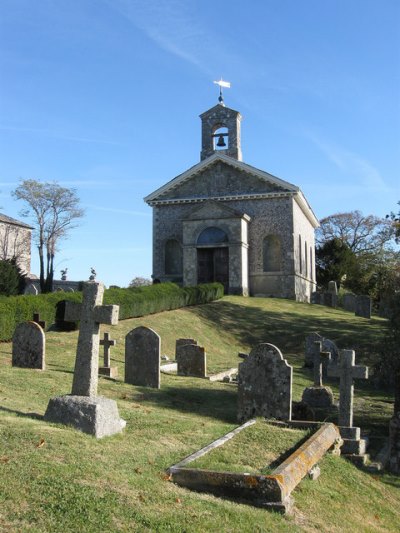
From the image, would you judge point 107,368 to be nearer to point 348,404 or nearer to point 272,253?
point 348,404

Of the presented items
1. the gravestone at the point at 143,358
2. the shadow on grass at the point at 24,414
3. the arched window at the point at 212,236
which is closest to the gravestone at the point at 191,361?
the gravestone at the point at 143,358

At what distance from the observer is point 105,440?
764 cm

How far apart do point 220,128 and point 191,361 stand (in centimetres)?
2828

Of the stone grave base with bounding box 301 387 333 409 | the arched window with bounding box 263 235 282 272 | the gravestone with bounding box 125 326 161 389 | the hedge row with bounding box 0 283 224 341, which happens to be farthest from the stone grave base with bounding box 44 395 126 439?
the arched window with bounding box 263 235 282 272

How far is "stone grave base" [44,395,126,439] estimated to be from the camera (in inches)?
305

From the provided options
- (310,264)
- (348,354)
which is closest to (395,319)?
(348,354)

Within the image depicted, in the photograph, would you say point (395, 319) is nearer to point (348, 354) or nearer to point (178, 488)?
point (348, 354)

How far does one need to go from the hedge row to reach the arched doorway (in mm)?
2848

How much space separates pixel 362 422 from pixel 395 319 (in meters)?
3.21

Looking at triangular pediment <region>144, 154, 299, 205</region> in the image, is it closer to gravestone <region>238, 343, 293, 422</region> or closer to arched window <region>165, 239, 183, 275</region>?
arched window <region>165, 239, 183, 275</region>

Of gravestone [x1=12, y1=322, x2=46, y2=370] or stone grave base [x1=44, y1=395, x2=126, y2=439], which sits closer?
stone grave base [x1=44, y1=395, x2=126, y2=439]

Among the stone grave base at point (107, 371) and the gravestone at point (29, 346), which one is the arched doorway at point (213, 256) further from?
the gravestone at point (29, 346)

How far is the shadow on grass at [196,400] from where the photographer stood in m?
12.3

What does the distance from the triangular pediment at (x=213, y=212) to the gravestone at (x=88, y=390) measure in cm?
2987
